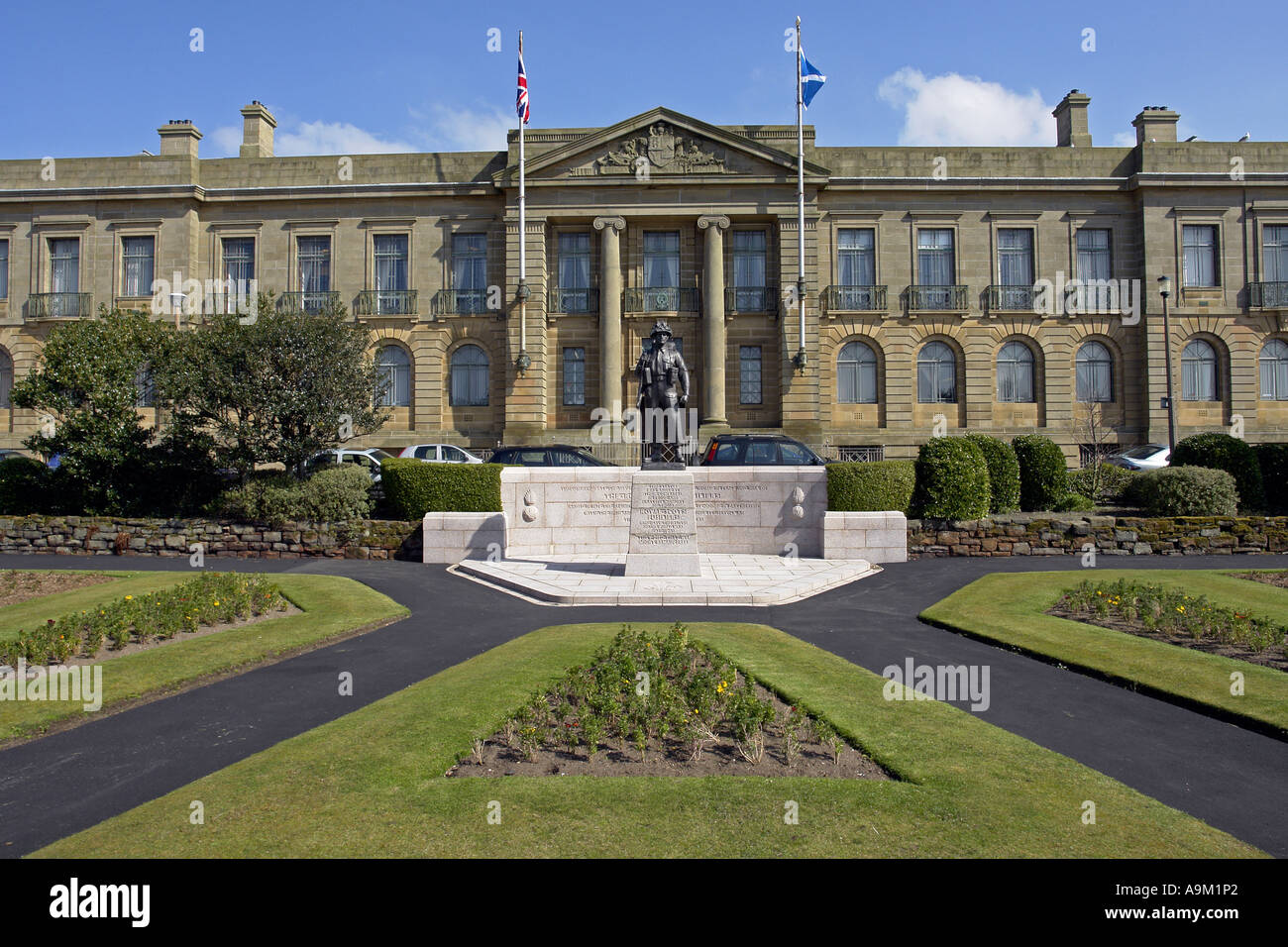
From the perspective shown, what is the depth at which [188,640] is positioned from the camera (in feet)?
35.2

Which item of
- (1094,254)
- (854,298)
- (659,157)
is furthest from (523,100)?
(1094,254)

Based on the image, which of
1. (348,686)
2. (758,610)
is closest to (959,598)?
(758,610)

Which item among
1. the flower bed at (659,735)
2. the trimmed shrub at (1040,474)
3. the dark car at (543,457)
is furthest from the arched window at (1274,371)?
the flower bed at (659,735)

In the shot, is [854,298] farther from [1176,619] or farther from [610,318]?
[1176,619]

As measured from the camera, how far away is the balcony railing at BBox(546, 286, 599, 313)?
1444 inches

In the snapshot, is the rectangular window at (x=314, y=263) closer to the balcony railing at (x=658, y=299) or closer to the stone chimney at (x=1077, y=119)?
the balcony railing at (x=658, y=299)

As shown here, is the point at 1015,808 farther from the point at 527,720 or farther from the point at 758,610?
the point at 758,610

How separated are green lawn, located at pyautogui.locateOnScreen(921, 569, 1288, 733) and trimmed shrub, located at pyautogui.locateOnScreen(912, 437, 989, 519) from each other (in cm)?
321

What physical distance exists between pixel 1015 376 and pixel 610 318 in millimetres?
18956

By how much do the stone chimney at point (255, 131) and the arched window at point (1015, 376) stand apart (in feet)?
121

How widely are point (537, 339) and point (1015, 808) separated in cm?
3265

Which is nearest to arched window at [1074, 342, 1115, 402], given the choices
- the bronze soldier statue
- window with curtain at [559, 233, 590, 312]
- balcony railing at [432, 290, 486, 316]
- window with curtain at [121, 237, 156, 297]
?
window with curtain at [559, 233, 590, 312]

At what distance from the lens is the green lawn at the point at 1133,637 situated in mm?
7832

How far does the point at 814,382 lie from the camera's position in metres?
35.2
